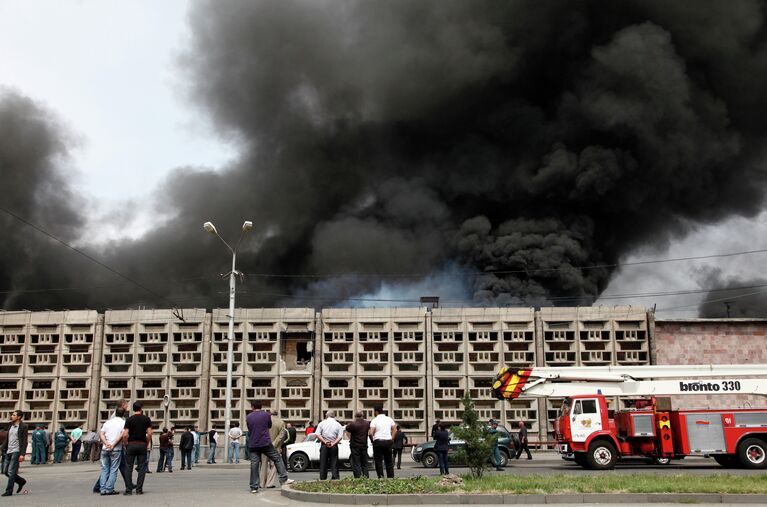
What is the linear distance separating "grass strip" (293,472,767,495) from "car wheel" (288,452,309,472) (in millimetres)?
9639

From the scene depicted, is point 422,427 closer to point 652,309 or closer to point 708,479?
point 652,309

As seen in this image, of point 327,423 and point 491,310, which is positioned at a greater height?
point 491,310

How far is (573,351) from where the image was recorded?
133 ft

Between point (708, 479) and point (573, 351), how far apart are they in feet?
88.0

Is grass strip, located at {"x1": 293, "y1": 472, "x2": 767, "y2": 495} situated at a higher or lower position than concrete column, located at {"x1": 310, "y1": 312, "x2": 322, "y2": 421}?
lower

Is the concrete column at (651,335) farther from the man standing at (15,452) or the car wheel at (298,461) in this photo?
the man standing at (15,452)

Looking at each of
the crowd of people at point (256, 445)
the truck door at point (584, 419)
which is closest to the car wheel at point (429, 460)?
the truck door at point (584, 419)

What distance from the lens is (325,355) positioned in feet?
137

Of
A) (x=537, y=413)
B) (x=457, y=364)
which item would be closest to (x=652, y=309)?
(x=537, y=413)

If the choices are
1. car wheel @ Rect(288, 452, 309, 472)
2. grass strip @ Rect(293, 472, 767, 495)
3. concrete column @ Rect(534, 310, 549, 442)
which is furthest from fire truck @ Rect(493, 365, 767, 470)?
concrete column @ Rect(534, 310, 549, 442)

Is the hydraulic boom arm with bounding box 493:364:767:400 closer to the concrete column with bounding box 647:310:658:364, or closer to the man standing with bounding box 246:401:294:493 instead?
the man standing with bounding box 246:401:294:493

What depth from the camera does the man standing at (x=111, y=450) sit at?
45.2ft

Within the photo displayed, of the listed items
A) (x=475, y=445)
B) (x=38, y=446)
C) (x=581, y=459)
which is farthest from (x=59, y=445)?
(x=475, y=445)

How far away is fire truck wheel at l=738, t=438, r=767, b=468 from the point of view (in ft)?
72.8
